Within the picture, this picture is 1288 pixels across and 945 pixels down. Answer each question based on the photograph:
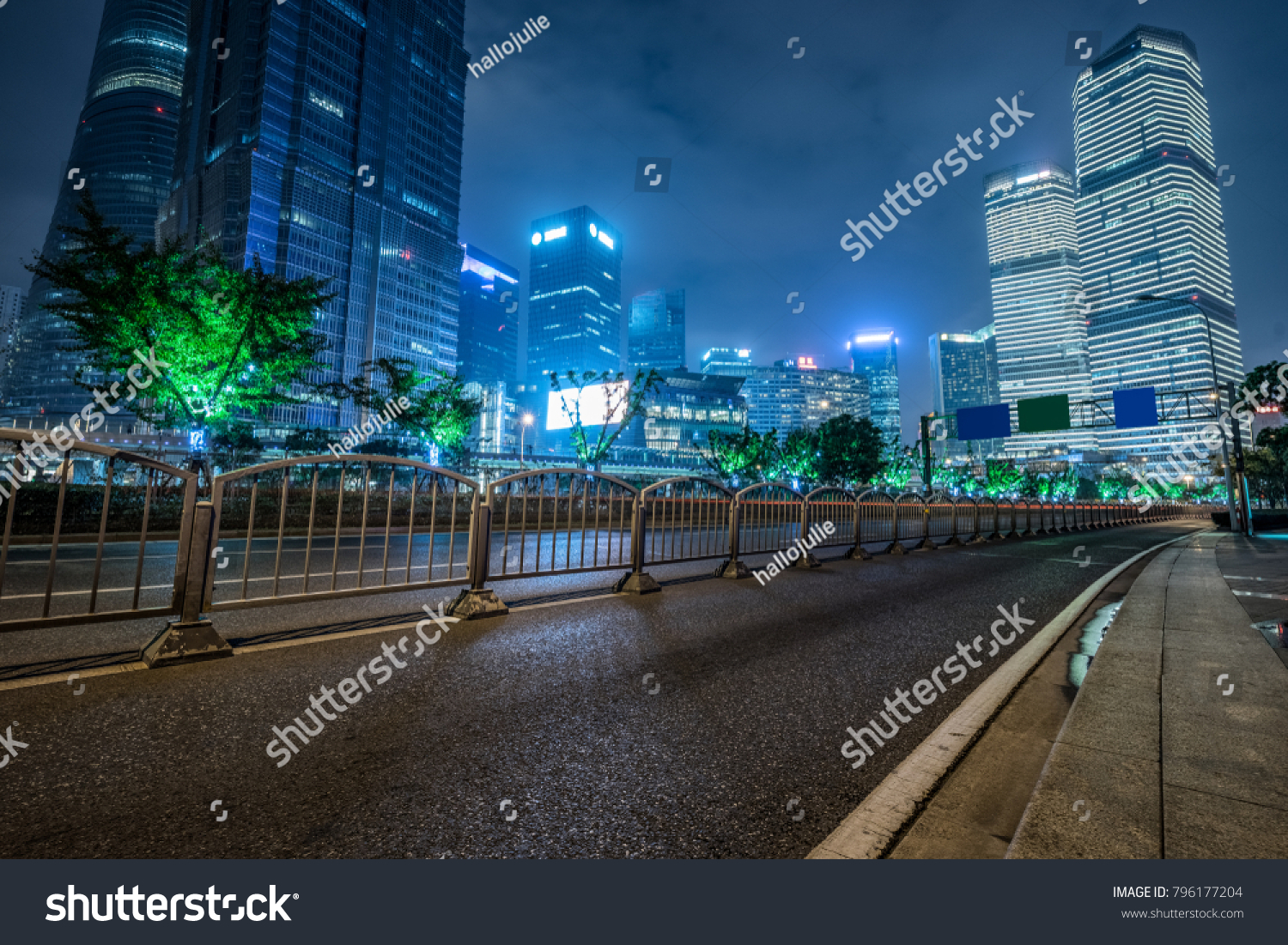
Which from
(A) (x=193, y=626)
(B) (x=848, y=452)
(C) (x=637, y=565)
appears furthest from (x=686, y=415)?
(A) (x=193, y=626)

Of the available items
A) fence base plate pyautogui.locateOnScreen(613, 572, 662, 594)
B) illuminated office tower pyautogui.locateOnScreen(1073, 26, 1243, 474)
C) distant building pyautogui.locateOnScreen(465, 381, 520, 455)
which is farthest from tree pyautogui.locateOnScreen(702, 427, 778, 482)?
illuminated office tower pyautogui.locateOnScreen(1073, 26, 1243, 474)

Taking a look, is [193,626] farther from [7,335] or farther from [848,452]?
[7,335]

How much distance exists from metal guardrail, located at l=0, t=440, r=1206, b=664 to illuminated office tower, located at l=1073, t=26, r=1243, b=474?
455ft

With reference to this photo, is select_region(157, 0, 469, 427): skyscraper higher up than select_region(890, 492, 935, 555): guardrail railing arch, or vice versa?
select_region(157, 0, 469, 427): skyscraper

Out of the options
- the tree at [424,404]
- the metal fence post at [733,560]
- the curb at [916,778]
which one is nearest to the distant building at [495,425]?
the tree at [424,404]

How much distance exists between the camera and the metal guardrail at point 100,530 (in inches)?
133

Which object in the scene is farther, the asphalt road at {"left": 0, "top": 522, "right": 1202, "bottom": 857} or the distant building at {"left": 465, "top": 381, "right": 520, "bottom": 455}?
the distant building at {"left": 465, "top": 381, "right": 520, "bottom": 455}

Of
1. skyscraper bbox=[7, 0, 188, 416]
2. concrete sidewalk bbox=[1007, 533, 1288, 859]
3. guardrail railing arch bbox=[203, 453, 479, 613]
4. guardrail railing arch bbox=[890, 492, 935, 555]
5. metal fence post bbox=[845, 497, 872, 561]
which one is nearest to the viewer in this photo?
concrete sidewalk bbox=[1007, 533, 1288, 859]

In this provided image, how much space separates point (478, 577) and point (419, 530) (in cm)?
1166

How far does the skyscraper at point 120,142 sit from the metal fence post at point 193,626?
182m

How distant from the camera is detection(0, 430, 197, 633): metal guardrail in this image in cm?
338

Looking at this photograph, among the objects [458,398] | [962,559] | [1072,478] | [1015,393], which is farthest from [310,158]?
[1015,393]

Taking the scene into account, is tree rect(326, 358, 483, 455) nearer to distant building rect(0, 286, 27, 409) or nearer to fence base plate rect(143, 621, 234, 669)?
fence base plate rect(143, 621, 234, 669)

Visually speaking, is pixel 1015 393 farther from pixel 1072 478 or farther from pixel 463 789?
pixel 463 789
